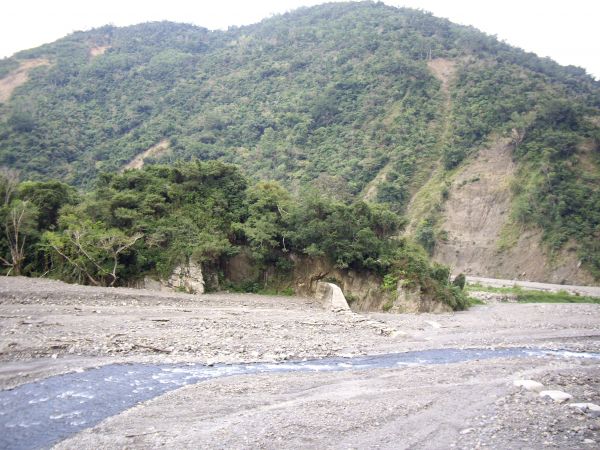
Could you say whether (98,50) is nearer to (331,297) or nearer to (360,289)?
(360,289)

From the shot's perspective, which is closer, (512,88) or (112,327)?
(112,327)

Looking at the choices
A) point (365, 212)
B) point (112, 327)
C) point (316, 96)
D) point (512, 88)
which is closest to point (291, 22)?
point (316, 96)

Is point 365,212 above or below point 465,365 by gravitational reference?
above

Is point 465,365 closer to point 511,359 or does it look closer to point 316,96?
point 511,359

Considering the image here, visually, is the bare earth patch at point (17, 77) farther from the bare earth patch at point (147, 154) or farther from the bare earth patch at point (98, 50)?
the bare earth patch at point (147, 154)

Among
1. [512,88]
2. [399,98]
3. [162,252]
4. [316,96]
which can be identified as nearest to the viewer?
[162,252]

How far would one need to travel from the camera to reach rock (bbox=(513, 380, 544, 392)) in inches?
555

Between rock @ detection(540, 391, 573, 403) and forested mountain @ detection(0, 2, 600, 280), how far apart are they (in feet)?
153

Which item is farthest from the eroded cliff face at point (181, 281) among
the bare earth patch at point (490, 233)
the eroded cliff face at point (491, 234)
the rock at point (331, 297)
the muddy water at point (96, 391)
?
the bare earth patch at point (490, 233)

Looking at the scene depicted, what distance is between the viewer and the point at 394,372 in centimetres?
1670

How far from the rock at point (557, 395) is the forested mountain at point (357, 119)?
1836 inches

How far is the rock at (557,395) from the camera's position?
12.6 meters

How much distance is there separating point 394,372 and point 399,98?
81367 millimetres

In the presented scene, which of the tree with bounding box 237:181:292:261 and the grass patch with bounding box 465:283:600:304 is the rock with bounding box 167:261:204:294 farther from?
the grass patch with bounding box 465:283:600:304
